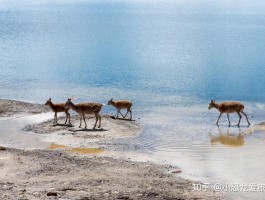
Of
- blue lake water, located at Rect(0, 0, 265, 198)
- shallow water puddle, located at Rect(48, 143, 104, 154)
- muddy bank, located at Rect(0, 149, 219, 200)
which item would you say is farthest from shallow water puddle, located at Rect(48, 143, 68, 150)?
blue lake water, located at Rect(0, 0, 265, 198)

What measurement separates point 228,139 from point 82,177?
9.65m

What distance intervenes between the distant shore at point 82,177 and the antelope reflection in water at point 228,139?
5.22 meters

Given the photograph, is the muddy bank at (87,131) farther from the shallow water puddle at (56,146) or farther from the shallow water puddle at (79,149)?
the shallow water puddle at (79,149)

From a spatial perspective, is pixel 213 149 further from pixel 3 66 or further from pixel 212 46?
pixel 212 46

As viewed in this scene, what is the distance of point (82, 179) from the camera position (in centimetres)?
1845

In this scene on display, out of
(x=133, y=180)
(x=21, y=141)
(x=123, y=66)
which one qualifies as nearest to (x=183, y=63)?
(x=123, y=66)

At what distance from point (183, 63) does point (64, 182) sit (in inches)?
1340

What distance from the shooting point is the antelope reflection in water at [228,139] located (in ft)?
83.5

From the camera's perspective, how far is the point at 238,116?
30859mm

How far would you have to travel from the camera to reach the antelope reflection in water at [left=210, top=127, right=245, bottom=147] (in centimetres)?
2544

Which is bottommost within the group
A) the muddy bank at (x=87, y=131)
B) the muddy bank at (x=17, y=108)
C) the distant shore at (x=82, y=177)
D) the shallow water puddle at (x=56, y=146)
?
the distant shore at (x=82, y=177)

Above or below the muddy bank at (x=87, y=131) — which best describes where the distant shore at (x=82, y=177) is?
below

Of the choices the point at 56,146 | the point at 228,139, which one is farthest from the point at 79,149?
the point at 228,139

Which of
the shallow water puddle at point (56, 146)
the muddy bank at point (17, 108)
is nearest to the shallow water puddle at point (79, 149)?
the shallow water puddle at point (56, 146)
